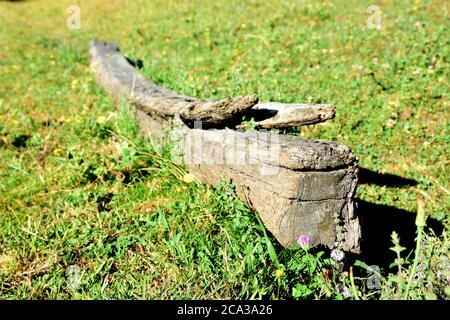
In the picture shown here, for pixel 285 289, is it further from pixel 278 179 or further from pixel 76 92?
pixel 76 92

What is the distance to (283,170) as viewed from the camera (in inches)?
107

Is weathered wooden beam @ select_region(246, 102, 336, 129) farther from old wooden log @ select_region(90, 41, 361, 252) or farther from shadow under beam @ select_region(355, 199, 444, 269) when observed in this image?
shadow under beam @ select_region(355, 199, 444, 269)

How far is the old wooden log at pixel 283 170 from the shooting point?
2664 mm

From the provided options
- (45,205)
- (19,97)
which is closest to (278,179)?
(45,205)

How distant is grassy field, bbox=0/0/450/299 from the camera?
2.72 m

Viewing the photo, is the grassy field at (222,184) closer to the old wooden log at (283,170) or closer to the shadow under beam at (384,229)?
the shadow under beam at (384,229)

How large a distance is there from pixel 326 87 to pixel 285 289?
3820 mm

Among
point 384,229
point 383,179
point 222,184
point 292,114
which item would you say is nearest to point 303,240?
point 222,184

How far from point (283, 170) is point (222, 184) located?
652mm

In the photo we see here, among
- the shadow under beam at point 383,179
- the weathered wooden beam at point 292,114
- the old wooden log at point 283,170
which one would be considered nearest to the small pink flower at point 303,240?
the old wooden log at point 283,170

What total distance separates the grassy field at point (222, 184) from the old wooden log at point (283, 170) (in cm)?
15

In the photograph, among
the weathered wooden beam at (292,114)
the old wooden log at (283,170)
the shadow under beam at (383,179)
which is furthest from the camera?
the shadow under beam at (383,179)

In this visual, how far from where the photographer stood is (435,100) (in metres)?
5.13

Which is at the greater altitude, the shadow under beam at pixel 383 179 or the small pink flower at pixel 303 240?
the small pink flower at pixel 303 240
